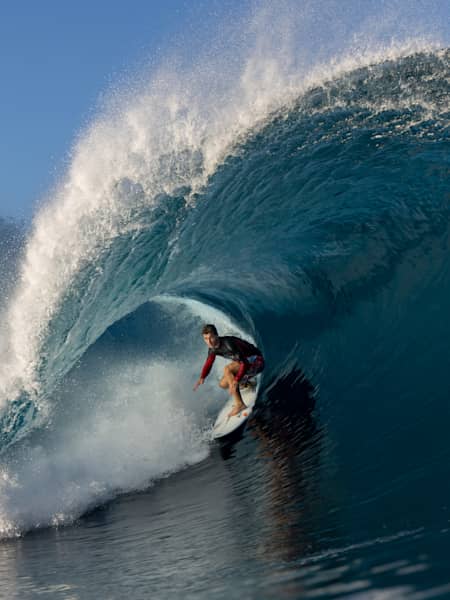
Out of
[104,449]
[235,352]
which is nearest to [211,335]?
[235,352]

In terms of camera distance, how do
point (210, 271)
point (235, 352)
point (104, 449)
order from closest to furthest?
point (235, 352)
point (104, 449)
point (210, 271)

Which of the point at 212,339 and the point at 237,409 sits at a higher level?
the point at 212,339

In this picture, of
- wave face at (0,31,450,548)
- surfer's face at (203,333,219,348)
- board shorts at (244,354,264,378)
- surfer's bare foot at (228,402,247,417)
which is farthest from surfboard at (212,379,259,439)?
surfer's face at (203,333,219,348)

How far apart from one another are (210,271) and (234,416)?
2594 mm

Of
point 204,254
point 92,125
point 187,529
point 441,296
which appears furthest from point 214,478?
point 92,125

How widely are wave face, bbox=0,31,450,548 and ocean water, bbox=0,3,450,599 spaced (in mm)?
32

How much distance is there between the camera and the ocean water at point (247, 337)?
352 centimetres

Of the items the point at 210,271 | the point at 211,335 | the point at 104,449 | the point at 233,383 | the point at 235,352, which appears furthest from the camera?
the point at 210,271

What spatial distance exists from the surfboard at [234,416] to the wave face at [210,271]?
203mm

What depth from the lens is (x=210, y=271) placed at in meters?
9.73

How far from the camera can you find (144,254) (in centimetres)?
957

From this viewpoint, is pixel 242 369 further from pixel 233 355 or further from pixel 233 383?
pixel 233 383

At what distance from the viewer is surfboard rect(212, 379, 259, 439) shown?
7.83 metres

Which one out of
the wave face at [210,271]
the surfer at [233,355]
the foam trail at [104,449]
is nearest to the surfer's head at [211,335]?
the surfer at [233,355]
